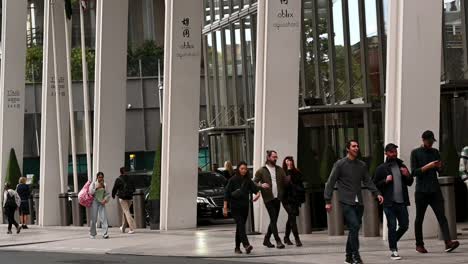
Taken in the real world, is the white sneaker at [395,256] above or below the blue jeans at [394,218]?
below

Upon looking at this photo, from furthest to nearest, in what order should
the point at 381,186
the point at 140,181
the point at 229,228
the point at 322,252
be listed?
1. the point at 140,181
2. the point at 229,228
3. the point at 322,252
4. the point at 381,186

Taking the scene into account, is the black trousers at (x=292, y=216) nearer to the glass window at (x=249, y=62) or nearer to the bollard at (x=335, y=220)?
the bollard at (x=335, y=220)

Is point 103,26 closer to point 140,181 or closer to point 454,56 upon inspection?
point 140,181

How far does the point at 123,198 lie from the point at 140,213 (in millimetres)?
1778

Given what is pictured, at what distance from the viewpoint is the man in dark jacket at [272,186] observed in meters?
21.3

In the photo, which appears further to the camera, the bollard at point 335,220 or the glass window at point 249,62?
the glass window at point 249,62

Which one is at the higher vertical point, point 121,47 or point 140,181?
point 121,47

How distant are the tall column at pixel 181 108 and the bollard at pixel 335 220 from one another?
645 cm

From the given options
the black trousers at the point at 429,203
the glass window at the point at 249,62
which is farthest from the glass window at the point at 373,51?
the black trousers at the point at 429,203

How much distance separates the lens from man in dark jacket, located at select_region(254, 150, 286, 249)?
2128 cm

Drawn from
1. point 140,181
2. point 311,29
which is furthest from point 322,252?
point 311,29

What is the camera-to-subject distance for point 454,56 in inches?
1237

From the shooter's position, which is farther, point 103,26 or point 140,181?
point 140,181

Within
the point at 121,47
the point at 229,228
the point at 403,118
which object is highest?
the point at 121,47
